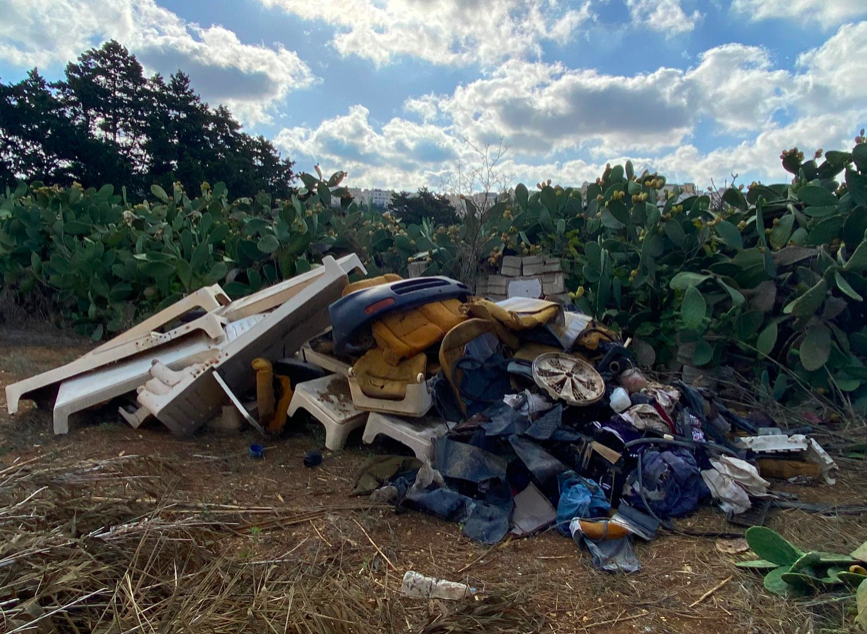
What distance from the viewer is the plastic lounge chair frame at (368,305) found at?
11.3 ft

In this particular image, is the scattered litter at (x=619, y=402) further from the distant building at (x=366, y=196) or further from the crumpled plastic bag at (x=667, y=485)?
the distant building at (x=366, y=196)

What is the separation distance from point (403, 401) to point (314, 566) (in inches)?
51.4

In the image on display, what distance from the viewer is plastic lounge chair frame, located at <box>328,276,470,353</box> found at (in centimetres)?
345

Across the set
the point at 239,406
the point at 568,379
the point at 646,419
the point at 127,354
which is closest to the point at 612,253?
the point at 568,379

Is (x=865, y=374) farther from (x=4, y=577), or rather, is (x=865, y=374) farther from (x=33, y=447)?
(x=33, y=447)

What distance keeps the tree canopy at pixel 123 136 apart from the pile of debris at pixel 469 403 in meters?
18.0

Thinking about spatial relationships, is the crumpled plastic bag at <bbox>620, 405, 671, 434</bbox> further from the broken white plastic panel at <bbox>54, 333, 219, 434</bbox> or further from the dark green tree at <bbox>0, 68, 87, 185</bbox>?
the dark green tree at <bbox>0, 68, 87, 185</bbox>

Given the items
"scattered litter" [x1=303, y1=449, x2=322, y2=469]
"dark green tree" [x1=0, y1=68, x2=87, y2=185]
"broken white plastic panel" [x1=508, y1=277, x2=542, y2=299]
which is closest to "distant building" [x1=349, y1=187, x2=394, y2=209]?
"broken white plastic panel" [x1=508, y1=277, x2=542, y2=299]

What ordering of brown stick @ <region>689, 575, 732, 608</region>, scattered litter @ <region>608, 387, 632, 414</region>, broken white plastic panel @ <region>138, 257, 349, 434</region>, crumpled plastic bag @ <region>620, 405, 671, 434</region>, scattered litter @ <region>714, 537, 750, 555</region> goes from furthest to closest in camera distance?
1. broken white plastic panel @ <region>138, 257, 349, 434</region>
2. scattered litter @ <region>608, 387, 632, 414</region>
3. crumpled plastic bag @ <region>620, 405, 671, 434</region>
4. scattered litter @ <region>714, 537, 750, 555</region>
5. brown stick @ <region>689, 575, 732, 608</region>

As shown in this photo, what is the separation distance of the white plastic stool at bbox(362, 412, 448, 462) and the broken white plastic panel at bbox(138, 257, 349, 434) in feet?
3.27

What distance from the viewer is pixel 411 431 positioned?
3283mm

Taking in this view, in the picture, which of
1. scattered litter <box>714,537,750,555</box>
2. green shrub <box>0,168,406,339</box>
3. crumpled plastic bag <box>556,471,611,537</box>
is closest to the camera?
scattered litter <box>714,537,750,555</box>

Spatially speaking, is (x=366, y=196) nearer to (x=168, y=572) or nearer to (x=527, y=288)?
(x=527, y=288)

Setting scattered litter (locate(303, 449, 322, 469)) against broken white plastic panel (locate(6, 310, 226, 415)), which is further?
broken white plastic panel (locate(6, 310, 226, 415))
